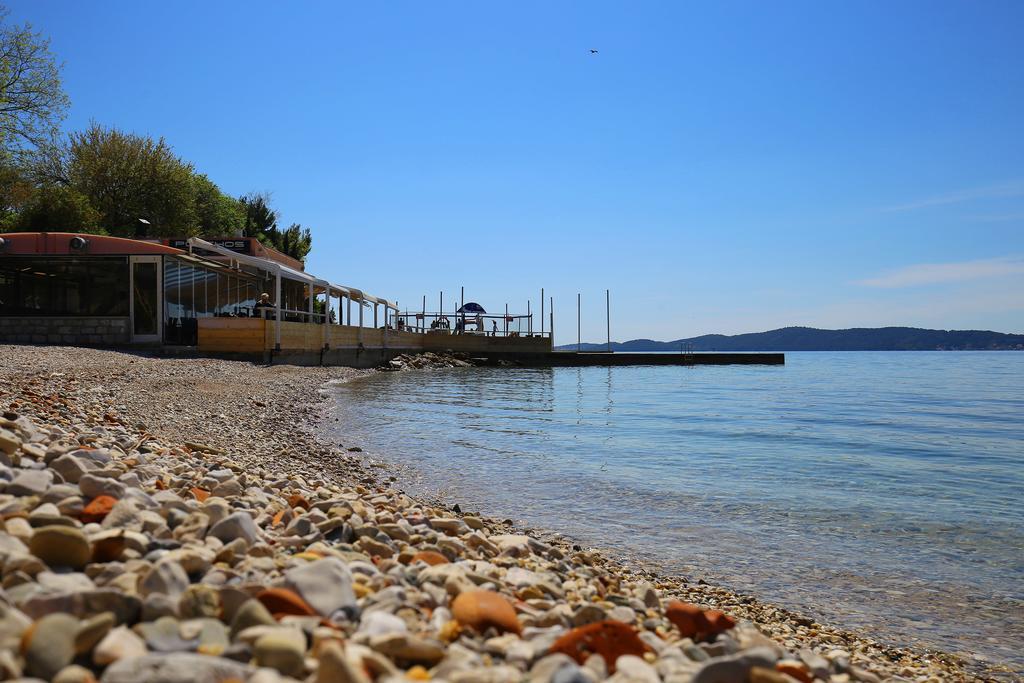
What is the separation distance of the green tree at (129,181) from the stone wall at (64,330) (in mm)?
20226

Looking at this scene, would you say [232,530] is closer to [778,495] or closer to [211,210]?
[778,495]

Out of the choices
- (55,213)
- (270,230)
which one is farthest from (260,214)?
(55,213)

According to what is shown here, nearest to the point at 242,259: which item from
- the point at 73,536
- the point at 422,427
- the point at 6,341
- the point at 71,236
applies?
the point at 71,236

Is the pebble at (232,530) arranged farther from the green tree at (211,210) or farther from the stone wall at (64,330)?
the green tree at (211,210)

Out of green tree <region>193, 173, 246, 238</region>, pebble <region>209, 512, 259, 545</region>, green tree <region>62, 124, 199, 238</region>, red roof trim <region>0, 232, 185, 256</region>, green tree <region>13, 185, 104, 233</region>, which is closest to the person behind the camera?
pebble <region>209, 512, 259, 545</region>

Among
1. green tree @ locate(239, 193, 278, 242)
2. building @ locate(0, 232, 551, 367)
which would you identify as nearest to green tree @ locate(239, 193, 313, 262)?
green tree @ locate(239, 193, 278, 242)

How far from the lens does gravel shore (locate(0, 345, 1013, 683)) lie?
202 cm

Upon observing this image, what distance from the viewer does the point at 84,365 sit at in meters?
14.8

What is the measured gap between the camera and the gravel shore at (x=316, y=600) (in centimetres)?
202

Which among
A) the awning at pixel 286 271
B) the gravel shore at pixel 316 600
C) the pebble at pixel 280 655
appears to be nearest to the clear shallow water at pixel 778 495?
the gravel shore at pixel 316 600

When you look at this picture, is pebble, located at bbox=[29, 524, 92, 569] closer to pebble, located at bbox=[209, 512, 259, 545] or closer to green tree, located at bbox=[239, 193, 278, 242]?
pebble, located at bbox=[209, 512, 259, 545]

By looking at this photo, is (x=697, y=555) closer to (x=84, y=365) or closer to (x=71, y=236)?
(x=84, y=365)

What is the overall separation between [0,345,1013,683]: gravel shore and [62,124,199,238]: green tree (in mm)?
41807

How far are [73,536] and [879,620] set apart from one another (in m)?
4.56
